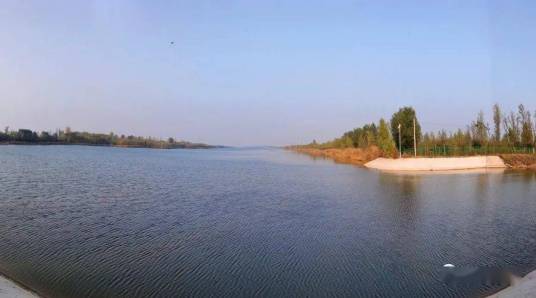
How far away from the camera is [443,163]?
3825 centimetres

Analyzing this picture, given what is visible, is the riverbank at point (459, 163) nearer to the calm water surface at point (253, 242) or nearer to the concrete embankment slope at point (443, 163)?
the concrete embankment slope at point (443, 163)

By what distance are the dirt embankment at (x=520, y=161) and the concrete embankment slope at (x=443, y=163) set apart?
37.4 inches

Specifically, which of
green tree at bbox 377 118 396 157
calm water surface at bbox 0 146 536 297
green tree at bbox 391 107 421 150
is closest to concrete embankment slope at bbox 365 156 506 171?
green tree at bbox 377 118 396 157

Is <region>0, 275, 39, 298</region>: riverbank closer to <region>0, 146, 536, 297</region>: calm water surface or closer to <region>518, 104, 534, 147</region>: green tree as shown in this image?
<region>0, 146, 536, 297</region>: calm water surface

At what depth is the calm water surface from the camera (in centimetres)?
705

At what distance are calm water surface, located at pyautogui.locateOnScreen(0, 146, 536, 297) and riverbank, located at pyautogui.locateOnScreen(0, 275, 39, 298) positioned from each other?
37cm

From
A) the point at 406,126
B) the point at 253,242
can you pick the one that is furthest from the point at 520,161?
the point at 253,242

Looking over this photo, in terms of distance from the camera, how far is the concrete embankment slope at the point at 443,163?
125ft

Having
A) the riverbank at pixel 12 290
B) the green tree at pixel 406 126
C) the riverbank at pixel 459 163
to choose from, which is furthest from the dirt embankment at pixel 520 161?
the riverbank at pixel 12 290

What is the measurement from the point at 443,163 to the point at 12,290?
38116 mm

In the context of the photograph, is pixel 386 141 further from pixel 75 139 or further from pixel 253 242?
pixel 75 139

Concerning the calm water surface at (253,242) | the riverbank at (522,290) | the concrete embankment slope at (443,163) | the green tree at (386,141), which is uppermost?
→ the green tree at (386,141)

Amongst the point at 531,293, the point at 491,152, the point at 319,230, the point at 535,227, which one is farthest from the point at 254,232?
the point at 491,152

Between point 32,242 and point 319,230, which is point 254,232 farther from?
point 32,242
